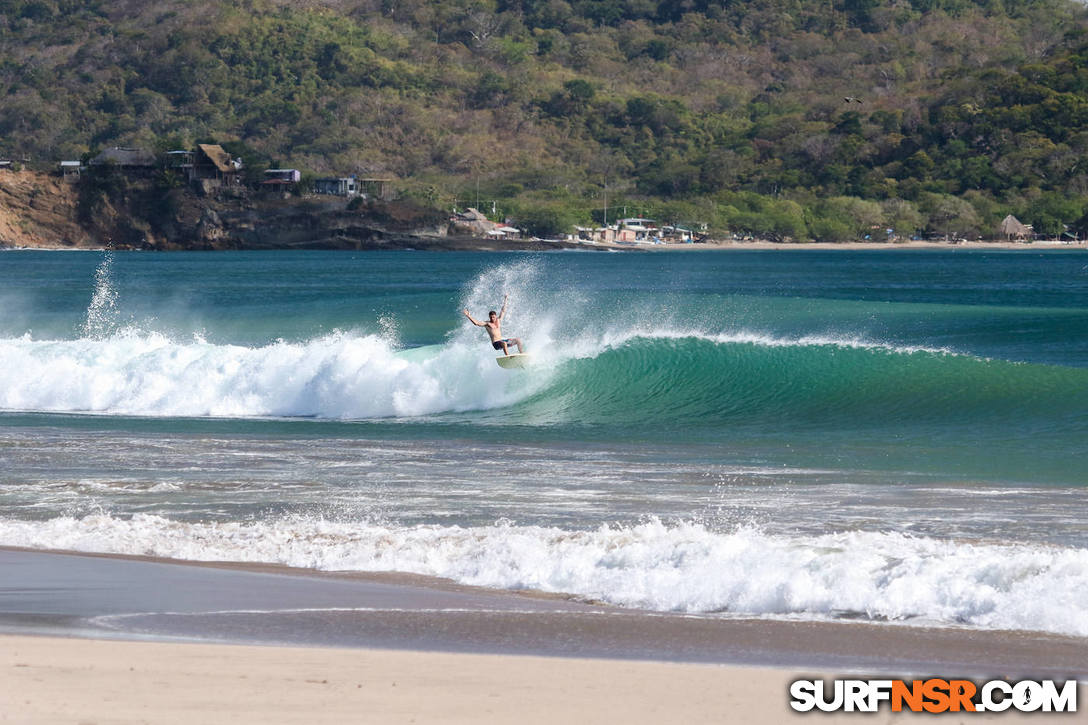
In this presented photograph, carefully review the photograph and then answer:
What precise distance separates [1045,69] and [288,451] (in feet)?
494

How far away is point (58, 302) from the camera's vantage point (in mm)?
54844

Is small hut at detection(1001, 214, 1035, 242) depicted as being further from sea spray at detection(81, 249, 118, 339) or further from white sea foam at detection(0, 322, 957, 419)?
white sea foam at detection(0, 322, 957, 419)

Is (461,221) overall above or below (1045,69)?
below

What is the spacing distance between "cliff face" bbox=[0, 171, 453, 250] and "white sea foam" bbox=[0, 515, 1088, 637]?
129 m

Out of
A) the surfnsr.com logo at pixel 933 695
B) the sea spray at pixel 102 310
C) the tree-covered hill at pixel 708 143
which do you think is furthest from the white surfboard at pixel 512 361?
the tree-covered hill at pixel 708 143

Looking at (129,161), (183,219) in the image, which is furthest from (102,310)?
(129,161)

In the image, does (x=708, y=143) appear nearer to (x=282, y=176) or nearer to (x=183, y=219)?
(x=282, y=176)

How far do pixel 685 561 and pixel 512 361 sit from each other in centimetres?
1222

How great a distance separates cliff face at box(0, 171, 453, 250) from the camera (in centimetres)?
13938

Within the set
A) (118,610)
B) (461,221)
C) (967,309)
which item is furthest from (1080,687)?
(461,221)

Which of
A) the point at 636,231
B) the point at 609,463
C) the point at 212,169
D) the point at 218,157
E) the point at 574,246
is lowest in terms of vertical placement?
the point at 609,463

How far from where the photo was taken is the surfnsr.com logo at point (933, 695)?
21.2 feet

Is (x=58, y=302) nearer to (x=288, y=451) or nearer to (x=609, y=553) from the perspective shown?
(x=288, y=451)

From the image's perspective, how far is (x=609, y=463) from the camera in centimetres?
1468
